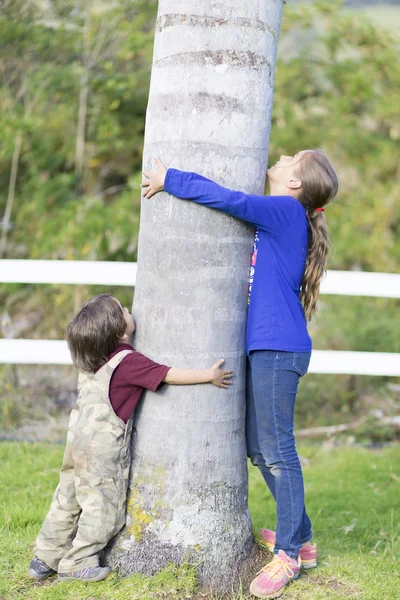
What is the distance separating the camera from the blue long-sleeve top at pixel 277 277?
287 centimetres

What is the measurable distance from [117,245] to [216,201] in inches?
159

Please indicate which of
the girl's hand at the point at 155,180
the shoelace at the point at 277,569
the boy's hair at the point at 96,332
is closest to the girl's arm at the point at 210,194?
the girl's hand at the point at 155,180

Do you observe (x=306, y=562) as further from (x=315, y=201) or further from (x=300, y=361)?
(x=315, y=201)

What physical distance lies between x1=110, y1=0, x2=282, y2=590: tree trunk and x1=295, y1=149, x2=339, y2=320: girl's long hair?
224 mm

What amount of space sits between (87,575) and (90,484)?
337 mm

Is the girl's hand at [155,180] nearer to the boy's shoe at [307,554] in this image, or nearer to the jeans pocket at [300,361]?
the jeans pocket at [300,361]

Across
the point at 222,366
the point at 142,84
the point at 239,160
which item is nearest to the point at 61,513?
the point at 222,366

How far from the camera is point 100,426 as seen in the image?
2816 millimetres

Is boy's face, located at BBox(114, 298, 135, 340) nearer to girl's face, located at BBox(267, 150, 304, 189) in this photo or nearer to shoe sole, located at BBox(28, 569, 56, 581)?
girl's face, located at BBox(267, 150, 304, 189)

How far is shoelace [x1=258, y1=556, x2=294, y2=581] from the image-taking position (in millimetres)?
2855

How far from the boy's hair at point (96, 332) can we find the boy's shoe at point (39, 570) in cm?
78

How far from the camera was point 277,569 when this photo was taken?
288 centimetres

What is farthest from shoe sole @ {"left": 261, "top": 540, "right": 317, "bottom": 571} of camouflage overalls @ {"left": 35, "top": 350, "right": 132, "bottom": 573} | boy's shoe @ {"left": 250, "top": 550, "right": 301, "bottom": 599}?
camouflage overalls @ {"left": 35, "top": 350, "right": 132, "bottom": 573}

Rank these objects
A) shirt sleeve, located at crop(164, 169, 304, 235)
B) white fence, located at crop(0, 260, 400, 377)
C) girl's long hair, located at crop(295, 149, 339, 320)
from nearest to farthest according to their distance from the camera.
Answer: shirt sleeve, located at crop(164, 169, 304, 235)
girl's long hair, located at crop(295, 149, 339, 320)
white fence, located at crop(0, 260, 400, 377)
